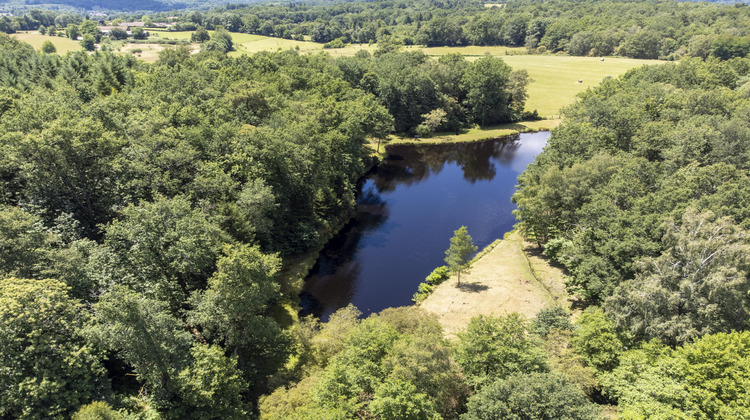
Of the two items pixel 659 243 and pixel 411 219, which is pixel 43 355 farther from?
pixel 411 219

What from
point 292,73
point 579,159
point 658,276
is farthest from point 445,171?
point 658,276

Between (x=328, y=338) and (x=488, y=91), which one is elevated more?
(x=488, y=91)

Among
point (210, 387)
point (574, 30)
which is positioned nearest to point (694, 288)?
point (210, 387)

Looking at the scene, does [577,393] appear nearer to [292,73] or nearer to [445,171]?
[445,171]

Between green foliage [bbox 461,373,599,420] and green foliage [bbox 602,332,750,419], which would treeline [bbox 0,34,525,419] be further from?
green foliage [bbox 602,332,750,419]

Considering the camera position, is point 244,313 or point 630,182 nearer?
point 244,313

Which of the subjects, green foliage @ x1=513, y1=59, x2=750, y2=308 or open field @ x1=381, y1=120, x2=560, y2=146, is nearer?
green foliage @ x1=513, y1=59, x2=750, y2=308

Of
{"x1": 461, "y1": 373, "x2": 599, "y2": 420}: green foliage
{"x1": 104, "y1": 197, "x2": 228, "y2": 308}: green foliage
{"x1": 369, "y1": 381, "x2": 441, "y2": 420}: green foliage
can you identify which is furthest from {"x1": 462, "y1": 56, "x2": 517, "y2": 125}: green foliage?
{"x1": 369, "y1": 381, "x2": 441, "y2": 420}: green foliage
